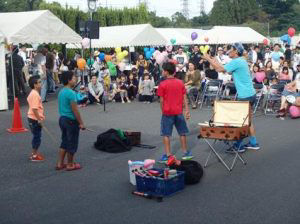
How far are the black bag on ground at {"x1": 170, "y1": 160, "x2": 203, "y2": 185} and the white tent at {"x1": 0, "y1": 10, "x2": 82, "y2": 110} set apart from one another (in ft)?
31.6

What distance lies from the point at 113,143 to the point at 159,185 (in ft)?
10.0

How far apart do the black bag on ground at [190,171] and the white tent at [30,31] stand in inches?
379

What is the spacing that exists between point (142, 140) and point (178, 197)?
3.98 metres

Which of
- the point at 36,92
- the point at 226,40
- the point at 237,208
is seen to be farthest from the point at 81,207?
the point at 226,40

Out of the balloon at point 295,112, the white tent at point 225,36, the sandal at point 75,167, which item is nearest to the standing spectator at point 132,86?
the balloon at point 295,112

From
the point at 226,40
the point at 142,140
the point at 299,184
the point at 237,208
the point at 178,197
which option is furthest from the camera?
the point at 226,40

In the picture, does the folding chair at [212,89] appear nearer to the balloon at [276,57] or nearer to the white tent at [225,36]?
the balloon at [276,57]

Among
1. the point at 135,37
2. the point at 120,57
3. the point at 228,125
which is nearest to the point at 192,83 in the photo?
the point at 228,125

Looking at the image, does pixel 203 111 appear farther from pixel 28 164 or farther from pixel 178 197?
pixel 178 197

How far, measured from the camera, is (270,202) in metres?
5.94

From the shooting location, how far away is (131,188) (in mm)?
6668

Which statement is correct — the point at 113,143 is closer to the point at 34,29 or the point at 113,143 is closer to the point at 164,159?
the point at 164,159

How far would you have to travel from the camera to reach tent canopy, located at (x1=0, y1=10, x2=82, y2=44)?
15.8 metres

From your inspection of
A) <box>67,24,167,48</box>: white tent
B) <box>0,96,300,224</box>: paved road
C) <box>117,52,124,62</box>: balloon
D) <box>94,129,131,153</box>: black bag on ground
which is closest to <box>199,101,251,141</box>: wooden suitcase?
<box>0,96,300,224</box>: paved road
